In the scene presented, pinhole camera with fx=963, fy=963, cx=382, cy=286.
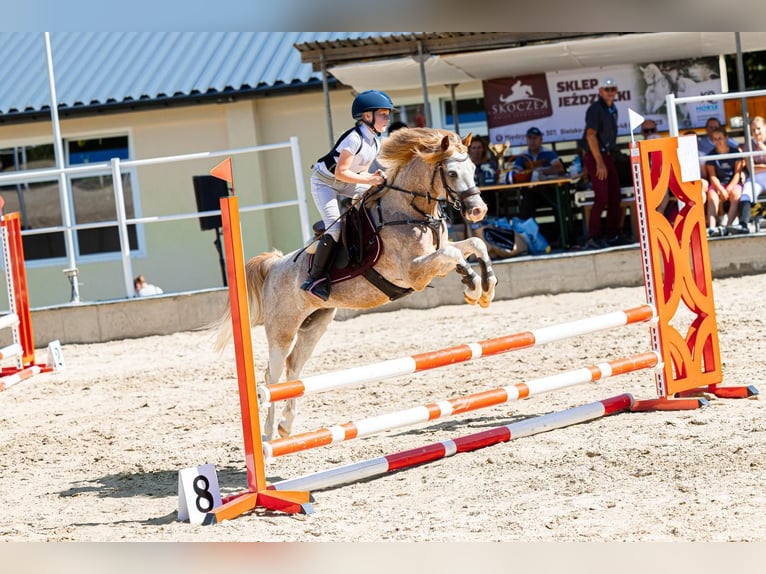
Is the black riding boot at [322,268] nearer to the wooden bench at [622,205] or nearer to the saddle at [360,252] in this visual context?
the saddle at [360,252]

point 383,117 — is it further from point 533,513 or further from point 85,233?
point 85,233

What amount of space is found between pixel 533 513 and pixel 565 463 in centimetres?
80

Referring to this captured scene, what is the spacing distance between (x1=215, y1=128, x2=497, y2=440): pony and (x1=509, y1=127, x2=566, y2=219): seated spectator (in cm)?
630

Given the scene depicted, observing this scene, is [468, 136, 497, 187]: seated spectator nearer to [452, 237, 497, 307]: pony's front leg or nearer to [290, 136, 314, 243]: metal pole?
[290, 136, 314, 243]: metal pole

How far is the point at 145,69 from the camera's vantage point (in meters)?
15.1

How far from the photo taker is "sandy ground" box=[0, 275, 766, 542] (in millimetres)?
3631

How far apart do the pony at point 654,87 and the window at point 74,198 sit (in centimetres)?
767

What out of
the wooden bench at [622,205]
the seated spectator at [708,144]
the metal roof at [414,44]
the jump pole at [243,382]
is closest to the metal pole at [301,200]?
the metal roof at [414,44]

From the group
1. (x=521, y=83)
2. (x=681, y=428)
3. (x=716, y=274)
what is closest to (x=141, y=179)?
(x=521, y=83)

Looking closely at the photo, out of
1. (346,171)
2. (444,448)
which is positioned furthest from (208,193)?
(444,448)

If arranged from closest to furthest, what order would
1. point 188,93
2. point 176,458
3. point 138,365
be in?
point 176,458 < point 138,365 < point 188,93

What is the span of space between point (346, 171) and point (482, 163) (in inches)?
291

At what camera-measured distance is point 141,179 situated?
1460 centimetres

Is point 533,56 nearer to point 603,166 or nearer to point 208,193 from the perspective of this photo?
point 603,166
